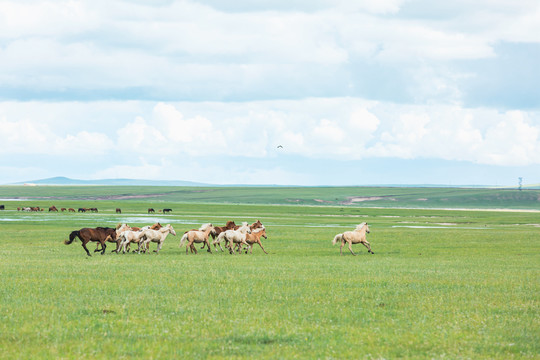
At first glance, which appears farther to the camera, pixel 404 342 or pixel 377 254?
pixel 377 254

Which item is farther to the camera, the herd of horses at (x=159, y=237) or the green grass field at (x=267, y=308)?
the herd of horses at (x=159, y=237)

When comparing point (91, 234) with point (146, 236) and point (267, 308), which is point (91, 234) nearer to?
point (146, 236)

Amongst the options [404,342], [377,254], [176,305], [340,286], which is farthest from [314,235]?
[404,342]

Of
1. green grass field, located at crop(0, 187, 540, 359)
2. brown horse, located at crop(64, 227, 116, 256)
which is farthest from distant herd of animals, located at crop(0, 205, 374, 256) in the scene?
green grass field, located at crop(0, 187, 540, 359)

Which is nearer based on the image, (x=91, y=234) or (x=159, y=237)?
(x=91, y=234)

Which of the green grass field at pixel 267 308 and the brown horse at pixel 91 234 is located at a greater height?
the brown horse at pixel 91 234

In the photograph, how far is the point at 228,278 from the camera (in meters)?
21.1

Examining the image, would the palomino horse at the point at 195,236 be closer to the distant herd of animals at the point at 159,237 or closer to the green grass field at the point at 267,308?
the distant herd of animals at the point at 159,237

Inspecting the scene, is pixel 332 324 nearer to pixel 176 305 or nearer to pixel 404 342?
pixel 404 342

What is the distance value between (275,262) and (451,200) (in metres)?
146

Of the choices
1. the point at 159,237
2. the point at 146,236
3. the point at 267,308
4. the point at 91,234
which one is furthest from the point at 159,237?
the point at 267,308

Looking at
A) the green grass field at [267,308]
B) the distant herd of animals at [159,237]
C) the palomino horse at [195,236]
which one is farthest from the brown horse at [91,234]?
the palomino horse at [195,236]

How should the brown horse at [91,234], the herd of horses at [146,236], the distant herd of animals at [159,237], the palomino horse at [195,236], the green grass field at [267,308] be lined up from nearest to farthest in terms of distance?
the green grass field at [267,308] < the brown horse at [91,234] < the herd of horses at [146,236] < the distant herd of animals at [159,237] < the palomino horse at [195,236]

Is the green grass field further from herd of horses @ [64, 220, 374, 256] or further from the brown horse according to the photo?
herd of horses @ [64, 220, 374, 256]
